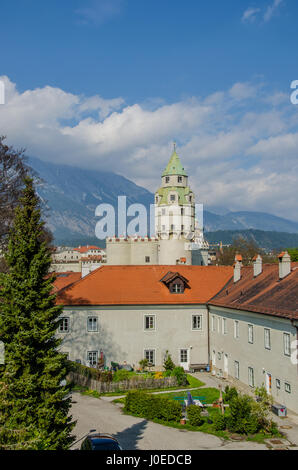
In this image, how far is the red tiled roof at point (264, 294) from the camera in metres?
28.6

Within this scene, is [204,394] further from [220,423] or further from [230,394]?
[220,423]

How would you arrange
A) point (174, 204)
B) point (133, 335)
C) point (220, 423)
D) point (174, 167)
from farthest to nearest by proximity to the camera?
point (174, 167), point (174, 204), point (133, 335), point (220, 423)

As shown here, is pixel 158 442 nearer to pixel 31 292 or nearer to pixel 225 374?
pixel 31 292

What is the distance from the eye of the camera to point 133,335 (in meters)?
41.1

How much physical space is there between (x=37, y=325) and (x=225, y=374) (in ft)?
76.7

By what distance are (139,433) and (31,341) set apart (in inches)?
385

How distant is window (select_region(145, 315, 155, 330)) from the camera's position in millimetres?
41416

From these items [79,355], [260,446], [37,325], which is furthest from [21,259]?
[79,355]

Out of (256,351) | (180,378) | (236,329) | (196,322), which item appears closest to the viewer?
(256,351)

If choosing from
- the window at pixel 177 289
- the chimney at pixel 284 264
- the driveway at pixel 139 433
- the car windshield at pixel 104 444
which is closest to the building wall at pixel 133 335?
the window at pixel 177 289

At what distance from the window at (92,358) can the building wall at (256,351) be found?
36.7ft

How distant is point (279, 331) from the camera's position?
92.6 feet

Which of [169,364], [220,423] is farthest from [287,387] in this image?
[169,364]

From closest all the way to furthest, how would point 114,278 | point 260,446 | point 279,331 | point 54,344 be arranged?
→ point 54,344, point 260,446, point 279,331, point 114,278
